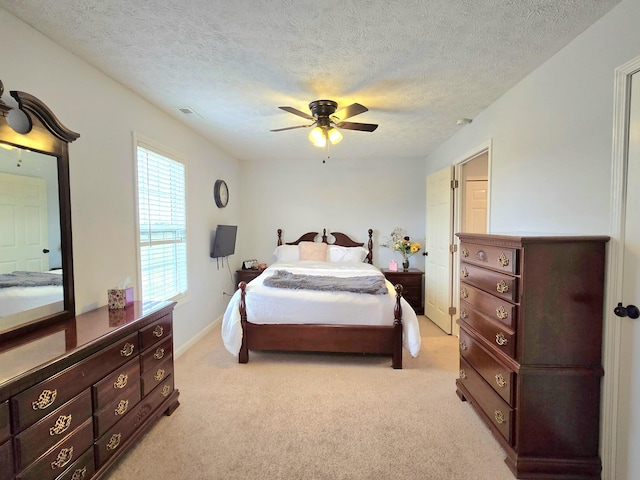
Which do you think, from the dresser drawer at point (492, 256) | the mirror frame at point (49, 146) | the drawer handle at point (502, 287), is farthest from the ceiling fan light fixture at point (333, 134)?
the mirror frame at point (49, 146)

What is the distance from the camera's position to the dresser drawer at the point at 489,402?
1732 millimetres

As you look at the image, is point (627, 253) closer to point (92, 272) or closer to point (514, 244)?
point (514, 244)

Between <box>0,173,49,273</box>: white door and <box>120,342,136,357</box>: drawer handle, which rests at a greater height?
<box>0,173,49,273</box>: white door

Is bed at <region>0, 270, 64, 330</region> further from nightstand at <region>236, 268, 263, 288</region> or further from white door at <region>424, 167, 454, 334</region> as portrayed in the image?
white door at <region>424, 167, 454, 334</region>

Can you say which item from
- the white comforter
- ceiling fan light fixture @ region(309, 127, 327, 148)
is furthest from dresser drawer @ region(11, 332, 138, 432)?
ceiling fan light fixture @ region(309, 127, 327, 148)

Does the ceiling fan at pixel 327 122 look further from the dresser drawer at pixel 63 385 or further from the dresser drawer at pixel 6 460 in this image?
the dresser drawer at pixel 6 460

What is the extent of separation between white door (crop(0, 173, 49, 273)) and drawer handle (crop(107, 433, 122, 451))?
102 cm

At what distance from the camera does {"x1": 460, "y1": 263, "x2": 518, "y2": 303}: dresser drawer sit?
1657mm

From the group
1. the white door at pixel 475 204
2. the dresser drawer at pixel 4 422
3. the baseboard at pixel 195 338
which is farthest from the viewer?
the white door at pixel 475 204

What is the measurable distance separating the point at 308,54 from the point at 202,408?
8.68ft

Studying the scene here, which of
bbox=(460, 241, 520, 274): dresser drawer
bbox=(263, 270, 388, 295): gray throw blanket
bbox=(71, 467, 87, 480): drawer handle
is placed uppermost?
bbox=(460, 241, 520, 274): dresser drawer

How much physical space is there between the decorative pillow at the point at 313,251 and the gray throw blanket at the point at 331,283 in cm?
132

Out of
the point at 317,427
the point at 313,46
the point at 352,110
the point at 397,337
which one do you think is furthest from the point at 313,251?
the point at 313,46

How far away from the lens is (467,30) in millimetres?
1688
